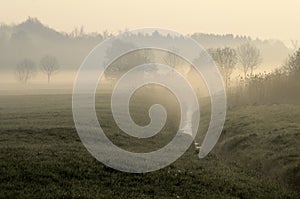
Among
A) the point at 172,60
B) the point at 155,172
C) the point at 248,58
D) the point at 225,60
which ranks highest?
the point at 248,58

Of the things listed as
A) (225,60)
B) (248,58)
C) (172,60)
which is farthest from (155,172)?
(172,60)

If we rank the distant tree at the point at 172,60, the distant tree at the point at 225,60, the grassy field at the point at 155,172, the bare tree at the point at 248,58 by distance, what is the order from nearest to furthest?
the grassy field at the point at 155,172
the distant tree at the point at 225,60
the bare tree at the point at 248,58
the distant tree at the point at 172,60

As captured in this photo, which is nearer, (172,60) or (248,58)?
(248,58)

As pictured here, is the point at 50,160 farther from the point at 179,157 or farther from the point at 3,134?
the point at 3,134

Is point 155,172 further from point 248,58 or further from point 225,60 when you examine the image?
point 248,58

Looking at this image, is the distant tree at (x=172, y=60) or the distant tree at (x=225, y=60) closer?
the distant tree at (x=225, y=60)

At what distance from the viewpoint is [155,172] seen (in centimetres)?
2836

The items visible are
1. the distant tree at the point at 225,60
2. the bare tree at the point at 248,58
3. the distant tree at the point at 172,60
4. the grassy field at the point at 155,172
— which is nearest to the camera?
the grassy field at the point at 155,172

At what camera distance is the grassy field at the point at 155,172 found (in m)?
24.3

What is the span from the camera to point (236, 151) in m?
39.1

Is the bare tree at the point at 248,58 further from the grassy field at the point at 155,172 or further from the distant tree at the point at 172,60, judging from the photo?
the grassy field at the point at 155,172

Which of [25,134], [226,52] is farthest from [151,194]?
[226,52]

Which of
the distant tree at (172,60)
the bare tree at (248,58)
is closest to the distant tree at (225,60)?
the bare tree at (248,58)

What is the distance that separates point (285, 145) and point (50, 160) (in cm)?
1851
